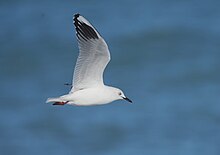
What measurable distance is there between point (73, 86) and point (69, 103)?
213mm

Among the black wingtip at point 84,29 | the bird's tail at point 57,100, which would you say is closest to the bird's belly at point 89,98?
the bird's tail at point 57,100

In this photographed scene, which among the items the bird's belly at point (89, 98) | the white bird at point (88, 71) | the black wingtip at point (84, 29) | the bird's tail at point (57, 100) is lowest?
the bird's tail at point (57, 100)

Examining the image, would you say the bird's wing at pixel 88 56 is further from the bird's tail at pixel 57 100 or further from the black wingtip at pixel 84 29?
the bird's tail at pixel 57 100

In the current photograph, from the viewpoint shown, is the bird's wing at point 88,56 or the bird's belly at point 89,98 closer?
the bird's wing at point 88,56

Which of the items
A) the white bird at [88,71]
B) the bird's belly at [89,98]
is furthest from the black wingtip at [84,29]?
the bird's belly at [89,98]

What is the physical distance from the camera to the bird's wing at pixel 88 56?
18.0m

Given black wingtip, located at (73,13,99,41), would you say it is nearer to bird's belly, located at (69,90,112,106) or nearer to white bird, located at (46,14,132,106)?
white bird, located at (46,14,132,106)

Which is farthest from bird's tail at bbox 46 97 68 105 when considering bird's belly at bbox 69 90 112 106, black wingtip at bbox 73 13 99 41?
black wingtip at bbox 73 13 99 41

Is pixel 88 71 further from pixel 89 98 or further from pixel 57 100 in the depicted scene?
pixel 57 100

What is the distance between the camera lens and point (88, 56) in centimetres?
1809

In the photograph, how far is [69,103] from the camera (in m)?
18.3

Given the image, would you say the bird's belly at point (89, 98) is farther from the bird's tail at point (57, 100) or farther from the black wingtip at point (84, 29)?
the black wingtip at point (84, 29)

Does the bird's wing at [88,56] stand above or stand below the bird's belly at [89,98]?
above

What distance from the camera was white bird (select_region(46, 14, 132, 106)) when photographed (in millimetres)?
17953
